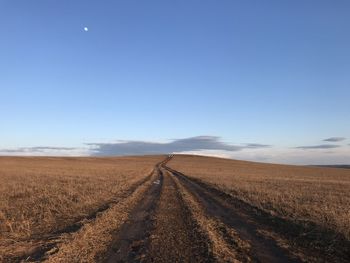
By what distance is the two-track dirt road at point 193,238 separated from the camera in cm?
1012

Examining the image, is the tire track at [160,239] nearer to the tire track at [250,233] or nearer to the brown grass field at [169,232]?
the brown grass field at [169,232]

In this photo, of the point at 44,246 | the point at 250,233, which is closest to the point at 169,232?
the point at 250,233

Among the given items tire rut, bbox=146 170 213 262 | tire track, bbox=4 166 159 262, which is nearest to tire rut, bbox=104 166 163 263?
tire rut, bbox=146 170 213 262

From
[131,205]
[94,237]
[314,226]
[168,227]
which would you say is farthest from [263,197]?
[94,237]

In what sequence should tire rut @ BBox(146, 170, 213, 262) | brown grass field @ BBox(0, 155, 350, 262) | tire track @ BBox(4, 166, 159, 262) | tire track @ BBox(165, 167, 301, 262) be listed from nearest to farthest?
tire track @ BBox(4, 166, 159, 262)
tire rut @ BBox(146, 170, 213, 262)
tire track @ BBox(165, 167, 301, 262)
brown grass field @ BBox(0, 155, 350, 262)

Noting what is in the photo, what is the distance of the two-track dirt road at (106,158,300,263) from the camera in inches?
398

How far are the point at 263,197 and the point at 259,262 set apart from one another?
15289 millimetres

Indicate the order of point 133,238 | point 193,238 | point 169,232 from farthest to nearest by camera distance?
1. point 169,232
2. point 133,238
3. point 193,238

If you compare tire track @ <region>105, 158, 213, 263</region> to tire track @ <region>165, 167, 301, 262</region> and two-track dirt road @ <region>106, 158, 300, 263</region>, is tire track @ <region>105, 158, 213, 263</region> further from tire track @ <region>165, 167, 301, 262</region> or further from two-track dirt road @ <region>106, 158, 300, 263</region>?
tire track @ <region>165, 167, 301, 262</region>

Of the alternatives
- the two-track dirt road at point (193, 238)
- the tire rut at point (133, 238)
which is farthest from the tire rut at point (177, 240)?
the tire rut at point (133, 238)

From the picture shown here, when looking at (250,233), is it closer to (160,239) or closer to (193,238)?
(193,238)

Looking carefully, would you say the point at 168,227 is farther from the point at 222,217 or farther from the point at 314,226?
the point at 314,226

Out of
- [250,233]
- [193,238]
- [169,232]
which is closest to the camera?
[193,238]

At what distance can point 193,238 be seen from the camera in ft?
40.2
